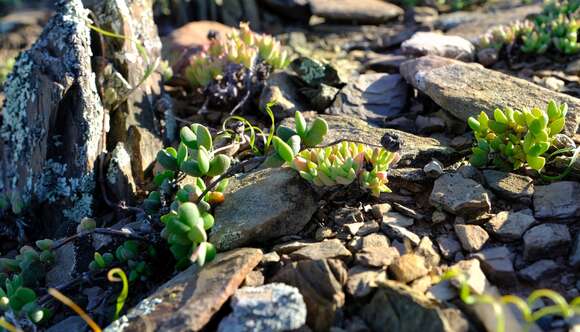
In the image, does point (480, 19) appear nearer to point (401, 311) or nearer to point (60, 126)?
point (60, 126)

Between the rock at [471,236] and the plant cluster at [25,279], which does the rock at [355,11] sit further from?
the plant cluster at [25,279]

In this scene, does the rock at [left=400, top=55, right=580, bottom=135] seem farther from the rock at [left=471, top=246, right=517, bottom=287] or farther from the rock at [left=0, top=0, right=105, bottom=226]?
the rock at [left=0, top=0, right=105, bottom=226]

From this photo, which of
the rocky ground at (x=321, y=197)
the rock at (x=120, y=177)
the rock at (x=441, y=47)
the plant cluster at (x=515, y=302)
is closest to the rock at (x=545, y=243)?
the rocky ground at (x=321, y=197)

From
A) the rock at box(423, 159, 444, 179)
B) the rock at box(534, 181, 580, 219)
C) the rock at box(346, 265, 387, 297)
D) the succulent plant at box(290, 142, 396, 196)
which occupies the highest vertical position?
the succulent plant at box(290, 142, 396, 196)

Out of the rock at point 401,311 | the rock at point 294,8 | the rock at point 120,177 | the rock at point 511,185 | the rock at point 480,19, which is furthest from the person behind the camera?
the rock at point 294,8

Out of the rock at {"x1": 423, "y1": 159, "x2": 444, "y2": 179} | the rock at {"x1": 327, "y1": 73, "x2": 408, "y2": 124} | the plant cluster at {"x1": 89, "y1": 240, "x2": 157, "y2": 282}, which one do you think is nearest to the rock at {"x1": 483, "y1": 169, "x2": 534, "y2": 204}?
the rock at {"x1": 423, "y1": 159, "x2": 444, "y2": 179}

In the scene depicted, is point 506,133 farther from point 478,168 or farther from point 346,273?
point 346,273
